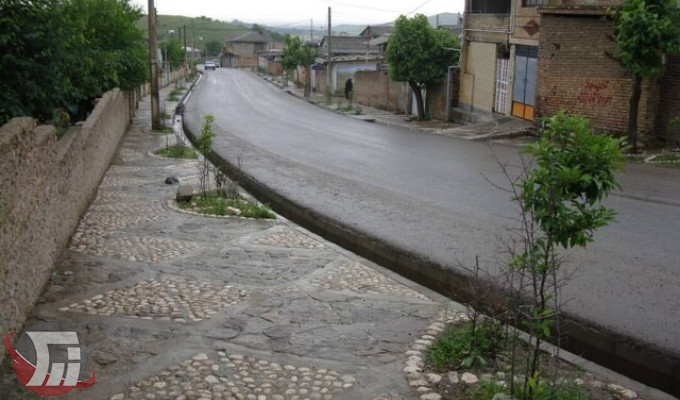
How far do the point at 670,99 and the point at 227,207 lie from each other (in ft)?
41.5

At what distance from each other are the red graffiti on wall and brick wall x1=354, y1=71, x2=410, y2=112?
1609cm

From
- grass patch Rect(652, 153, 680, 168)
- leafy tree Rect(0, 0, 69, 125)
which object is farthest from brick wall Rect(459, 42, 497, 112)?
leafy tree Rect(0, 0, 69, 125)

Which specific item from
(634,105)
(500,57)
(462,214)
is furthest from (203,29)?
(462,214)

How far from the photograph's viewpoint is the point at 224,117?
109 feet

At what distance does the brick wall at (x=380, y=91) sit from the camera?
37116 mm

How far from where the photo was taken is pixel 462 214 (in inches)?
442

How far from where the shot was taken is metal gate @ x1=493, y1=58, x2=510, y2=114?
26750 mm

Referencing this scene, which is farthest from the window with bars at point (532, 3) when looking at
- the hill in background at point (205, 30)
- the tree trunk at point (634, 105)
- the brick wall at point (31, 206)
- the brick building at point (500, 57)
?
the hill in background at point (205, 30)

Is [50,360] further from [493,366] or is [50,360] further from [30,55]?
[30,55]

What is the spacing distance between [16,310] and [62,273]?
1863 millimetres

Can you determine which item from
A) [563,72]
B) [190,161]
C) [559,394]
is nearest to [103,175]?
[190,161]

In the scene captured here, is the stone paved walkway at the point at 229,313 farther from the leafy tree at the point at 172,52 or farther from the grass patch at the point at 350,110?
the leafy tree at the point at 172,52

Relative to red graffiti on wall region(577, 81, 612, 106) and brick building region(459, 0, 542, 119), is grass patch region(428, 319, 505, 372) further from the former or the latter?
brick building region(459, 0, 542, 119)

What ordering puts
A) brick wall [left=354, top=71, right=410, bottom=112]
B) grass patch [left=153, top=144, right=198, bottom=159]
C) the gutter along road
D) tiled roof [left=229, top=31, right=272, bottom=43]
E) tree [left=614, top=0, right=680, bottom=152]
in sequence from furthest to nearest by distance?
tiled roof [left=229, top=31, right=272, bottom=43]
brick wall [left=354, top=71, right=410, bottom=112]
grass patch [left=153, top=144, right=198, bottom=159]
tree [left=614, top=0, right=680, bottom=152]
the gutter along road
